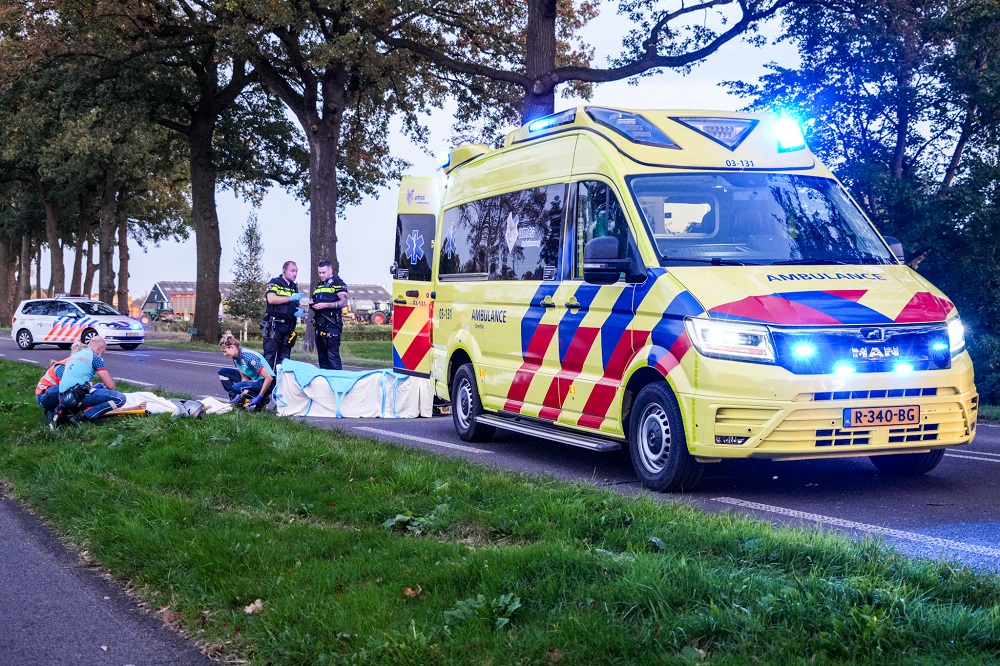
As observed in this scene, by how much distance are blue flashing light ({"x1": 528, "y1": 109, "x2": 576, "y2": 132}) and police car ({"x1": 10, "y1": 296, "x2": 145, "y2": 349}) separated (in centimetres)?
2361

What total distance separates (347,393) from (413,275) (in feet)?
13.2

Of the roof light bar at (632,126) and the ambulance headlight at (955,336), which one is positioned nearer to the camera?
the ambulance headlight at (955,336)

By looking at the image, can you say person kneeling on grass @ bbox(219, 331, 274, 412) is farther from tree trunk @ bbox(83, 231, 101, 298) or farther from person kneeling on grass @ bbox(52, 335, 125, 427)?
tree trunk @ bbox(83, 231, 101, 298)

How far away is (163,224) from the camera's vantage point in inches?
2285

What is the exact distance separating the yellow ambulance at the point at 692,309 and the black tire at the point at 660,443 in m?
0.01

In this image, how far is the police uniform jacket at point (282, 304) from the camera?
46.9 feet

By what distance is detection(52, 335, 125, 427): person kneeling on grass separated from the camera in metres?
11.1

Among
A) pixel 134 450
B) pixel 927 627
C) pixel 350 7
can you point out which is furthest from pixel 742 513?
pixel 350 7

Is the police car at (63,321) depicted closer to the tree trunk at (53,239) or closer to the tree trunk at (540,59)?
the tree trunk at (53,239)

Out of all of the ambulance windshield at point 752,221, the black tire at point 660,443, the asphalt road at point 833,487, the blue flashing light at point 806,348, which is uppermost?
the ambulance windshield at point 752,221

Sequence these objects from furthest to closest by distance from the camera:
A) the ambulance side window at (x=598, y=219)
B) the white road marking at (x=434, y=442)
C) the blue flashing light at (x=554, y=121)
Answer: the white road marking at (x=434, y=442) → the blue flashing light at (x=554, y=121) → the ambulance side window at (x=598, y=219)

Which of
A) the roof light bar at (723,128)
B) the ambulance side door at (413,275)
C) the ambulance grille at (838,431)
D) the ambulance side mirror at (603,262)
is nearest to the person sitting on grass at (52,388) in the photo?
the ambulance side door at (413,275)

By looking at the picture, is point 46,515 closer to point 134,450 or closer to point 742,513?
point 134,450

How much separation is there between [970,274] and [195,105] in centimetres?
2423
